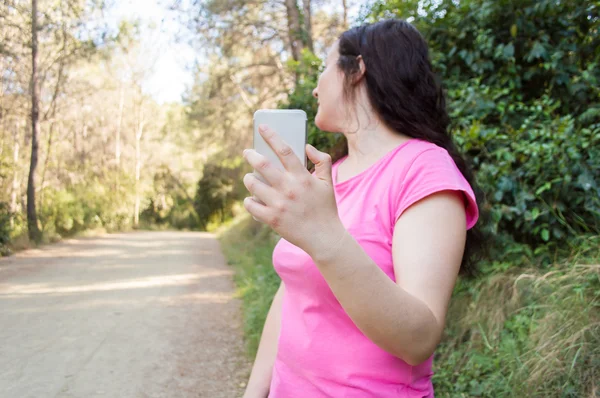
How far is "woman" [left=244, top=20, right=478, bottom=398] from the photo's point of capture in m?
0.85

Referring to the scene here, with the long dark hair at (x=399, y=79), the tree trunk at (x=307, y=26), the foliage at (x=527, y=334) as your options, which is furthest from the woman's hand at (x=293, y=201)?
the tree trunk at (x=307, y=26)

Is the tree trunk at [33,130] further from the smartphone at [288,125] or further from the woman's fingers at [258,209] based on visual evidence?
the woman's fingers at [258,209]

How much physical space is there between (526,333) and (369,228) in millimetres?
2234

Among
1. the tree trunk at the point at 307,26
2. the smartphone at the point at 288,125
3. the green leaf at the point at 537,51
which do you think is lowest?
the smartphone at the point at 288,125

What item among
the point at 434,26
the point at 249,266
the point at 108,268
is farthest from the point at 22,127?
the point at 434,26

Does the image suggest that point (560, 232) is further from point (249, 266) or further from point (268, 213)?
point (249, 266)

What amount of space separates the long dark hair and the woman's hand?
592mm

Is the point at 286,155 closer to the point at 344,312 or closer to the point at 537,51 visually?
the point at 344,312

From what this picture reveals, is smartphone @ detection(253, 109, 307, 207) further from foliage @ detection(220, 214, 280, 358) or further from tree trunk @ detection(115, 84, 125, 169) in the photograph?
tree trunk @ detection(115, 84, 125, 169)

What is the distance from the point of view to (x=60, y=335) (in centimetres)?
440

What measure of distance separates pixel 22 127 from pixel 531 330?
37.5ft

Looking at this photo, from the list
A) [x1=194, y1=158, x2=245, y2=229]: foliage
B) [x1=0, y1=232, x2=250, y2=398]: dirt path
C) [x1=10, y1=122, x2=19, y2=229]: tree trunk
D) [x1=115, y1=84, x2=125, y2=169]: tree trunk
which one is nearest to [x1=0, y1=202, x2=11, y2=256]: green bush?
[x1=0, y1=232, x2=250, y2=398]: dirt path

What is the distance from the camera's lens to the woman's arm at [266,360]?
1581 millimetres

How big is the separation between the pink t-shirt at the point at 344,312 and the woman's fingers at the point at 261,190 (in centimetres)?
37
